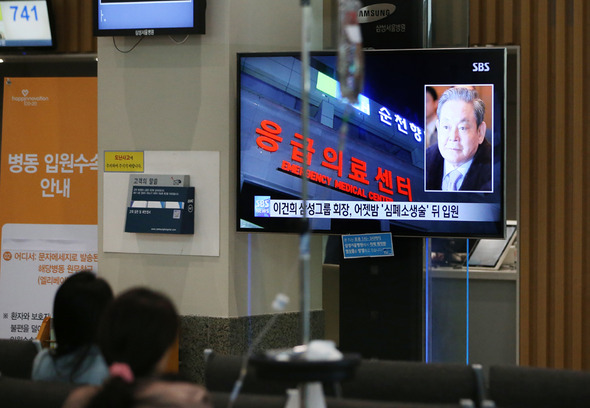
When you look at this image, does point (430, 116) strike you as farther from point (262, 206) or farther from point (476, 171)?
point (262, 206)

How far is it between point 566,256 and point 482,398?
8.36 feet

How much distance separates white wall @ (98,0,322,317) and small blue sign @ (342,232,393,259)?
0.57 metres

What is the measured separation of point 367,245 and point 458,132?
82cm

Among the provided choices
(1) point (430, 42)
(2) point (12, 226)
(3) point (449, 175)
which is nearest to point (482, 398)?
(3) point (449, 175)

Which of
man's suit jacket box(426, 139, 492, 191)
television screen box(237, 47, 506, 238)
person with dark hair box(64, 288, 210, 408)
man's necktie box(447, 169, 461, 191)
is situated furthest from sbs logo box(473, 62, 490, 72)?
person with dark hair box(64, 288, 210, 408)

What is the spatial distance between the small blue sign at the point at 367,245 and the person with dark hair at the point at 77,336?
2070mm

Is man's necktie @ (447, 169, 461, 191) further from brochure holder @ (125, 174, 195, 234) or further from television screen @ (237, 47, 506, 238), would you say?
brochure holder @ (125, 174, 195, 234)

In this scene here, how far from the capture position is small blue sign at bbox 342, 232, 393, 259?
4309 millimetres

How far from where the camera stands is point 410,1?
4.46 meters

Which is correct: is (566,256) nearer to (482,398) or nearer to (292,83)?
(292,83)

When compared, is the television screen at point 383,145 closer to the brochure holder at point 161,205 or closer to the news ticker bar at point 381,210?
the news ticker bar at point 381,210

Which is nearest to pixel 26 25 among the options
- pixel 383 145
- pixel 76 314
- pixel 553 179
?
pixel 383 145

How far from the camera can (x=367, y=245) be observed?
4.36 metres

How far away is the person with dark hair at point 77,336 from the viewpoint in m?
2.51
